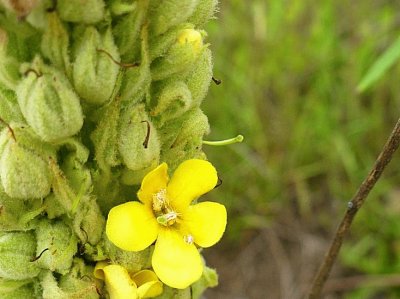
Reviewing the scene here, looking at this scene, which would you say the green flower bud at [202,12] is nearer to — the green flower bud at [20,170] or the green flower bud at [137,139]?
the green flower bud at [137,139]

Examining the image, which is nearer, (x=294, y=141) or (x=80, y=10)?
(x=80, y=10)

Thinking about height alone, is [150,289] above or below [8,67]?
below

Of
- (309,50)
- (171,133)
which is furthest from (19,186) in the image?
(309,50)

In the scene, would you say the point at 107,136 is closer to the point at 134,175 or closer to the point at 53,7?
the point at 134,175

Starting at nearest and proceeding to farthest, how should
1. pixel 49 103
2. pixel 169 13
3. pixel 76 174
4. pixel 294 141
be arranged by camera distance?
pixel 49 103
pixel 169 13
pixel 76 174
pixel 294 141

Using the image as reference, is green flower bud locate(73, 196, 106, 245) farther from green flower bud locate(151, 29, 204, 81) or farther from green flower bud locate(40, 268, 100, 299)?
green flower bud locate(151, 29, 204, 81)

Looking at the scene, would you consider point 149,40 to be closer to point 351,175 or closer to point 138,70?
point 138,70

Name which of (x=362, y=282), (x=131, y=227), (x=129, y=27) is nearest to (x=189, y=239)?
(x=131, y=227)
